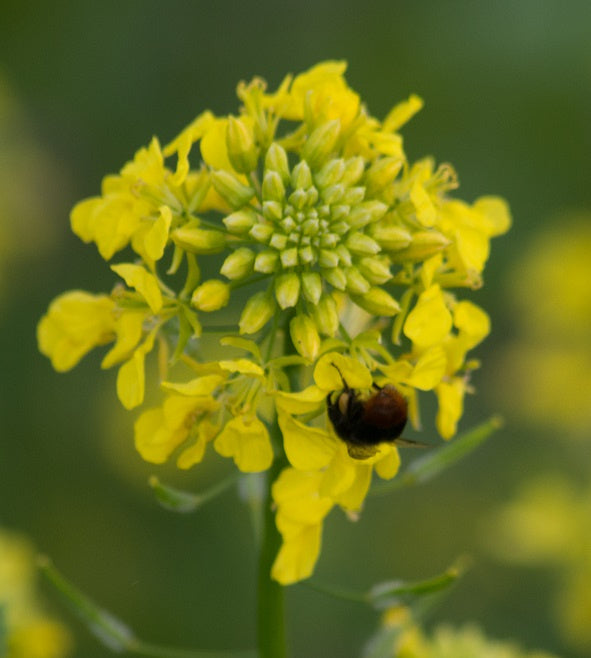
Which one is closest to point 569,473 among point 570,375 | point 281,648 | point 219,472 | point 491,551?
point 570,375

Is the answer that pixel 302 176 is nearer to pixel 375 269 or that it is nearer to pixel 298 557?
pixel 375 269

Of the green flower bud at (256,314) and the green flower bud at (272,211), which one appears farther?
the green flower bud at (272,211)

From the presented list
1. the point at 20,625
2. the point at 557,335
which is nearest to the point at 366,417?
the point at 20,625

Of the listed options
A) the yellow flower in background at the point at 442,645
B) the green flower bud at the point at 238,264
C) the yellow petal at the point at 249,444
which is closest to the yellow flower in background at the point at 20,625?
the yellow flower in background at the point at 442,645

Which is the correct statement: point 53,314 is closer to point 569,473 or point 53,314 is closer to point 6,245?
point 569,473

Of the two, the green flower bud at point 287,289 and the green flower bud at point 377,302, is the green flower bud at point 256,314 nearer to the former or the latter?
the green flower bud at point 287,289

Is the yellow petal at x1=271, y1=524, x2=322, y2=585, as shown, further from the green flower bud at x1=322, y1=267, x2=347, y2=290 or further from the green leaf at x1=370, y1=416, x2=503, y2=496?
the green flower bud at x1=322, y1=267, x2=347, y2=290
